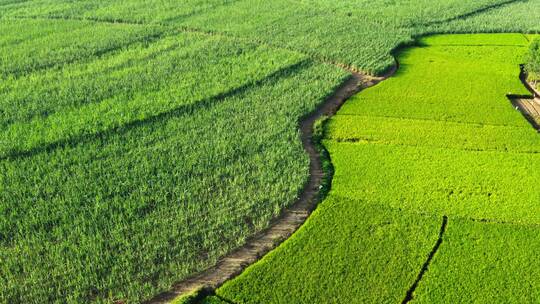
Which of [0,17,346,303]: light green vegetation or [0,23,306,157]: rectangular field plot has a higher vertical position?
[0,23,306,157]: rectangular field plot

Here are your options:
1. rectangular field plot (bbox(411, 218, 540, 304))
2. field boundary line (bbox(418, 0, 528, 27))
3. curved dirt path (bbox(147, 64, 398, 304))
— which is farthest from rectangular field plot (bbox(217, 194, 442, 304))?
field boundary line (bbox(418, 0, 528, 27))

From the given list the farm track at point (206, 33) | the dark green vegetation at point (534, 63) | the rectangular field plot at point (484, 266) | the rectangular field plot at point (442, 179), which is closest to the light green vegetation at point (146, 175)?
the farm track at point (206, 33)

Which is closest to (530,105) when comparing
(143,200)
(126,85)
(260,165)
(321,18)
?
(260,165)

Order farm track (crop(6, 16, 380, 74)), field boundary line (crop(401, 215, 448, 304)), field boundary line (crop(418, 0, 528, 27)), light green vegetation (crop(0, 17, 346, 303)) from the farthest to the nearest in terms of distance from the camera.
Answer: field boundary line (crop(418, 0, 528, 27)) < farm track (crop(6, 16, 380, 74)) < light green vegetation (crop(0, 17, 346, 303)) < field boundary line (crop(401, 215, 448, 304))

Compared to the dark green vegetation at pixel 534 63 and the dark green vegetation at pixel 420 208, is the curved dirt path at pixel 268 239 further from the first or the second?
the dark green vegetation at pixel 534 63

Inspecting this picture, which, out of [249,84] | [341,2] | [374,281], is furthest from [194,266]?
[341,2]

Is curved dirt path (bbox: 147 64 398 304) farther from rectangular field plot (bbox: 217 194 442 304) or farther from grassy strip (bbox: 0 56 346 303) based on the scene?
rectangular field plot (bbox: 217 194 442 304)

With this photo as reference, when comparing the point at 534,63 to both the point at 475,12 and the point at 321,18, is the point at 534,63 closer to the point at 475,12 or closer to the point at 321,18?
the point at 475,12
